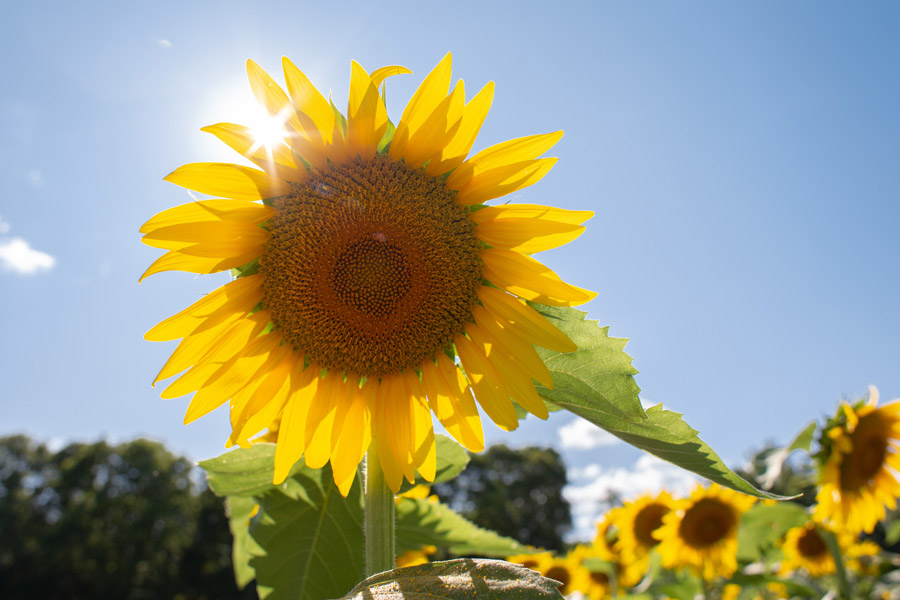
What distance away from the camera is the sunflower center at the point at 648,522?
22.1 ft

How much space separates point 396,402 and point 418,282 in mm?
391

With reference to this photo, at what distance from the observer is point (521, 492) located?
1328 inches

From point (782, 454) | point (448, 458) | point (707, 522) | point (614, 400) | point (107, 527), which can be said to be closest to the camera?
point (614, 400)

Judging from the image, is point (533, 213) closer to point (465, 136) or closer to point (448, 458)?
point (465, 136)

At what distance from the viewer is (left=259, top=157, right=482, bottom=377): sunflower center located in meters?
1.74

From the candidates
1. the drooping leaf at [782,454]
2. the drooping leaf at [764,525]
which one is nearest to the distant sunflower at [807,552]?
the drooping leaf at [764,525]

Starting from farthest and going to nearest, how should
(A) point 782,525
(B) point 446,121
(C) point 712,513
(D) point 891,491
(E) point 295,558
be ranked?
(C) point 712,513, (A) point 782,525, (D) point 891,491, (E) point 295,558, (B) point 446,121

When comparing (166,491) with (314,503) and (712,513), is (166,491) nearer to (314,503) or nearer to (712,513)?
(712,513)

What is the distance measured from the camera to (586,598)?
843 centimetres

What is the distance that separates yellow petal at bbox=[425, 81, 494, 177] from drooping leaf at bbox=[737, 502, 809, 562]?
14.5 feet

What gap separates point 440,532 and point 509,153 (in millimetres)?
1564

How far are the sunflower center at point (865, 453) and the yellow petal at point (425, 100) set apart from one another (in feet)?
14.8

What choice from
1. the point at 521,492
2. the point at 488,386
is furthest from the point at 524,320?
the point at 521,492

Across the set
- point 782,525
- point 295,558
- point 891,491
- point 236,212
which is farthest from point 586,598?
point 236,212
